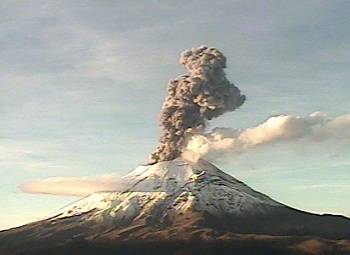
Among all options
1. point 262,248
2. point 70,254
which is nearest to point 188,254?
point 262,248

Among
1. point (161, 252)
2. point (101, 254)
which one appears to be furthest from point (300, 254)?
point (101, 254)

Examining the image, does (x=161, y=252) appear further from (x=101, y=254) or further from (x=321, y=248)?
(x=321, y=248)

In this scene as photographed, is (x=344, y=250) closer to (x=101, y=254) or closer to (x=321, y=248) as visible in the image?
(x=321, y=248)

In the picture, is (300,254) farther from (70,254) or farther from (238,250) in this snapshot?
(70,254)

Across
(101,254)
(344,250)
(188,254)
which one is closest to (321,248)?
(344,250)

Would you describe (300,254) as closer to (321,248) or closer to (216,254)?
(321,248)

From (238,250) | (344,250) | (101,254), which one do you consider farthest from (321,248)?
(101,254)
